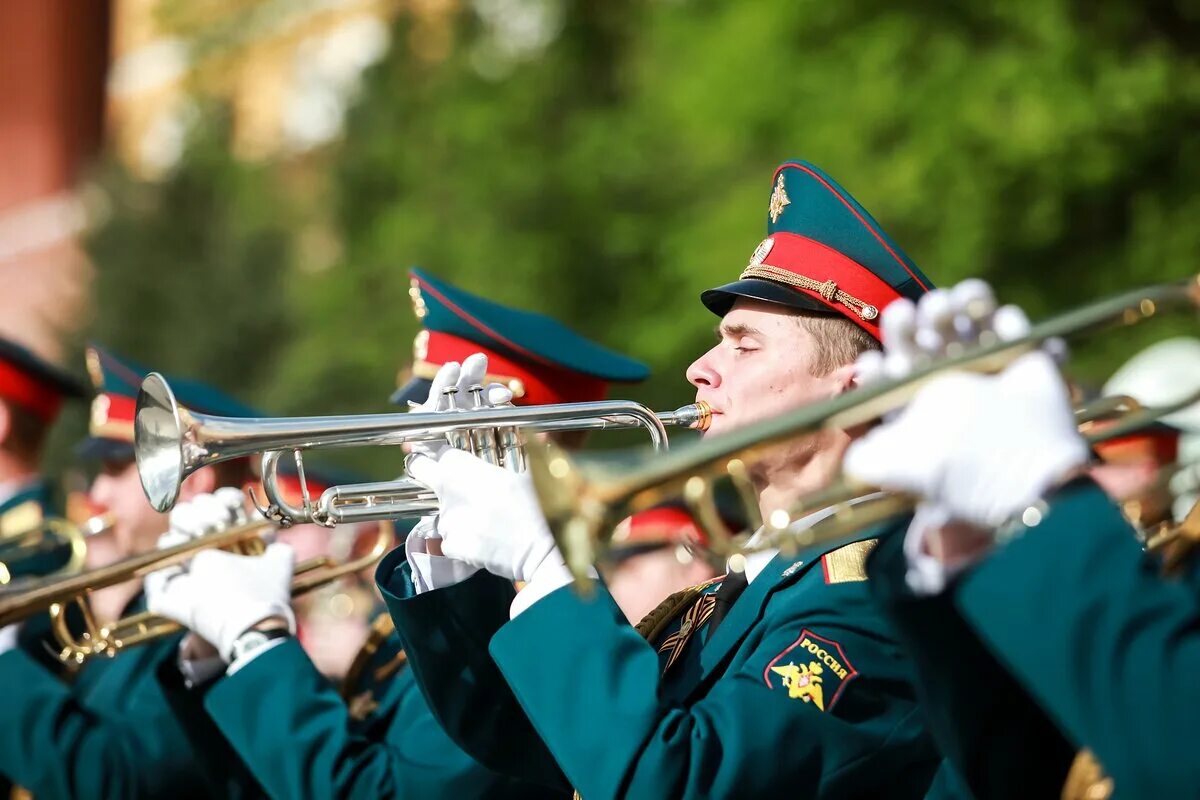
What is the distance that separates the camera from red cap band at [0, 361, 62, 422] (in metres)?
6.25

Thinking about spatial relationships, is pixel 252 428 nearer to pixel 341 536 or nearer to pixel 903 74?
pixel 341 536

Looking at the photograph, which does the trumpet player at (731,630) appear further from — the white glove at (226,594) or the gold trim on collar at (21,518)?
the gold trim on collar at (21,518)

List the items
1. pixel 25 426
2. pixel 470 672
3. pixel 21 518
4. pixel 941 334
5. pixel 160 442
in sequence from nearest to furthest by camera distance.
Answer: pixel 941 334, pixel 470 672, pixel 160 442, pixel 21 518, pixel 25 426

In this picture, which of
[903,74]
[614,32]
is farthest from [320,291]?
[903,74]

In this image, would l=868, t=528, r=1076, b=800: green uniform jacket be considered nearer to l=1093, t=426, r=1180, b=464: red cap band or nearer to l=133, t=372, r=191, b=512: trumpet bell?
l=133, t=372, r=191, b=512: trumpet bell

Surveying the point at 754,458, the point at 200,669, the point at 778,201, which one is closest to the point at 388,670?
the point at 200,669

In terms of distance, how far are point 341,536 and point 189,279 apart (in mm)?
11420

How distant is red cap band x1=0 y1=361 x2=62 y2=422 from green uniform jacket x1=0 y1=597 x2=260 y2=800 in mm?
1423

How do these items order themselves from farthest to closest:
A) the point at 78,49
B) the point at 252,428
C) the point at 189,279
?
the point at 78,49
the point at 189,279
the point at 252,428

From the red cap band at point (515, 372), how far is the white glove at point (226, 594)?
2.26 ft

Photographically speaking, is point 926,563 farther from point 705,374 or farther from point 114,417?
point 114,417

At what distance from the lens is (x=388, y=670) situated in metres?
4.59

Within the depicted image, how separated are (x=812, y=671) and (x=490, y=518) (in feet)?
2.20

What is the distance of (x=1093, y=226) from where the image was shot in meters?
10.2
